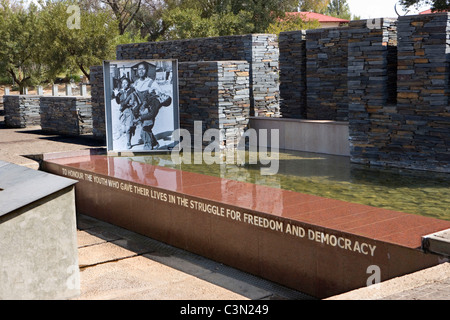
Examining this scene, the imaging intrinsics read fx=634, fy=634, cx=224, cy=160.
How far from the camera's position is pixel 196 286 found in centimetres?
806

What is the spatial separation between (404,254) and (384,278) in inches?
16.9

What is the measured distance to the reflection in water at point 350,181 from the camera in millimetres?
9047

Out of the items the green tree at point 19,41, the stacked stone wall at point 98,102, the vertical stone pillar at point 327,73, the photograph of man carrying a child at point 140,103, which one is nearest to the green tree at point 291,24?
the green tree at point 19,41

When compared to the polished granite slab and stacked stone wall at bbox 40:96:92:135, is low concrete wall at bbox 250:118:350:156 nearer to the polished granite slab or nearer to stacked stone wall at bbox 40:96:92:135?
the polished granite slab

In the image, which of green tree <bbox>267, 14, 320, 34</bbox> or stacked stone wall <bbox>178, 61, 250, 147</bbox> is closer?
stacked stone wall <bbox>178, 61, 250, 147</bbox>

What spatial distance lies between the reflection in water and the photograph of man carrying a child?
3.48 feet

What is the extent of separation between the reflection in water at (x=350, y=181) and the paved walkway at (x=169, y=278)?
1989mm

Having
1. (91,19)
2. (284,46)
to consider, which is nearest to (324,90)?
(284,46)

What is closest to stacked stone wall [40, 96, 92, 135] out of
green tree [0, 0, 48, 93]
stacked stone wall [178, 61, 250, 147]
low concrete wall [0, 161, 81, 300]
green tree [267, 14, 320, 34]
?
stacked stone wall [178, 61, 250, 147]

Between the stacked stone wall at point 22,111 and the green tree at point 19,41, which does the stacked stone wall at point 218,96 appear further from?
the green tree at point 19,41

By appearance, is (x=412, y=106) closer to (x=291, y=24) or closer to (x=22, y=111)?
(x=22, y=111)

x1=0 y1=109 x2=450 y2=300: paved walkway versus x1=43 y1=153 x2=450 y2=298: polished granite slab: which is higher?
x1=43 y1=153 x2=450 y2=298: polished granite slab

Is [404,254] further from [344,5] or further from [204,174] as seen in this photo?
[344,5]

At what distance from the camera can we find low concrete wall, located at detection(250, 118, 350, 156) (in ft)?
45.3
